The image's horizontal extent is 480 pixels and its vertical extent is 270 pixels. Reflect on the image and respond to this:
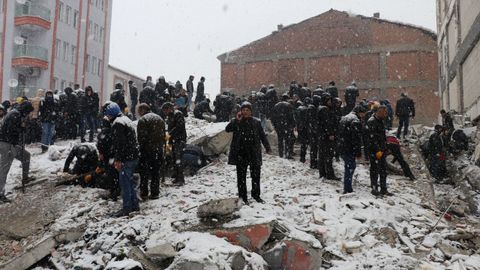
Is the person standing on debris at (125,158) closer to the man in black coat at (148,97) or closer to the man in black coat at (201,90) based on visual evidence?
the man in black coat at (148,97)

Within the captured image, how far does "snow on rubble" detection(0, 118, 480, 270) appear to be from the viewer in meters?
5.44

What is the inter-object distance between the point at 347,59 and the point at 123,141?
27.2 metres

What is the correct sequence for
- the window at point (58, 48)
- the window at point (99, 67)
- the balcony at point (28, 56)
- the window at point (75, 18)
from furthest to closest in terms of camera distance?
the window at point (99, 67), the window at point (75, 18), the window at point (58, 48), the balcony at point (28, 56)

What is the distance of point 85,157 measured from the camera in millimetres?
8727

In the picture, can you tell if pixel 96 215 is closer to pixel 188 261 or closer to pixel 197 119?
pixel 188 261

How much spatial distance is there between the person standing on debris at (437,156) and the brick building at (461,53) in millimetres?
2919

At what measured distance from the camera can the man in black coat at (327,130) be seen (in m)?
9.30

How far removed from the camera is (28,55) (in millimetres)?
25609

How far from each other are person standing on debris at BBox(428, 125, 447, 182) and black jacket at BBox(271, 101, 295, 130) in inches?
170

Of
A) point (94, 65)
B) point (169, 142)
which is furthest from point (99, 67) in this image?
point (169, 142)

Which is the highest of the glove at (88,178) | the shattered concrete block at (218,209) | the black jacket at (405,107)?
the black jacket at (405,107)

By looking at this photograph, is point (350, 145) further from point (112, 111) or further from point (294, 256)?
point (112, 111)

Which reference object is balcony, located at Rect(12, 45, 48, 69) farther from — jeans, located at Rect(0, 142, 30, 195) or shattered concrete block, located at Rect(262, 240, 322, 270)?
shattered concrete block, located at Rect(262, 240, 322, 270)

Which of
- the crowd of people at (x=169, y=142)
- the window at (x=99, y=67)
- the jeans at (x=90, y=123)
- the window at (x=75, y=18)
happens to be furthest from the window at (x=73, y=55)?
the jeans at (x=90, y=123)
